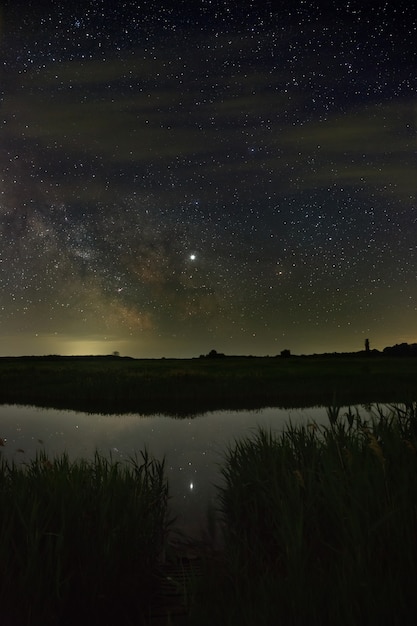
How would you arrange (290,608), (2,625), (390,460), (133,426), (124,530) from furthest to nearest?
(133,426) < (390,460) < (124,530) < (2,625) < (290,608)

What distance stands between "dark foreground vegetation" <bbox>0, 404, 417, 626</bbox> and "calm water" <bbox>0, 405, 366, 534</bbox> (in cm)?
254

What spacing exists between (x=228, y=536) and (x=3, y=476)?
2842 mm

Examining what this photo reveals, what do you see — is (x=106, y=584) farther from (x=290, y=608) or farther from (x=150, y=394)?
(x=150, y=394)

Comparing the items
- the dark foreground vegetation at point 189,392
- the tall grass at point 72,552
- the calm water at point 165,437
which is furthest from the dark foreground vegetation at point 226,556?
the dark foreground vegetation at point 189,392

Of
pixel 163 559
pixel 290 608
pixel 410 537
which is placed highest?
pixel 410 537

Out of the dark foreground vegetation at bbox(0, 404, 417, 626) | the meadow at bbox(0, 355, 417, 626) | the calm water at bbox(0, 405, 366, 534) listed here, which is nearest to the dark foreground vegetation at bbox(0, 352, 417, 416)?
the calm water at bbox(0, 405, 366, 534)

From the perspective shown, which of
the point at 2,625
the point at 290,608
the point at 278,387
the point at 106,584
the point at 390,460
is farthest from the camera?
the point at 278,387

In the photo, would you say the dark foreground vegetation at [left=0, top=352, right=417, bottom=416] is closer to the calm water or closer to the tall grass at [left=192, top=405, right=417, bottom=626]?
the calm water

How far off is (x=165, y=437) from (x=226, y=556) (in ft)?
42.2

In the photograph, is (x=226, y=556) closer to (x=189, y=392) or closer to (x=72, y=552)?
(x=72, y=552)

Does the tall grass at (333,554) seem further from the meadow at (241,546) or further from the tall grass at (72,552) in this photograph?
the tall grass at (72,552)

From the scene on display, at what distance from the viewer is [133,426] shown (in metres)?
22.7

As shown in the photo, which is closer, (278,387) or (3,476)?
(3,476)

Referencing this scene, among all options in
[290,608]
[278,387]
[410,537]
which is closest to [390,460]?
[410,537]
